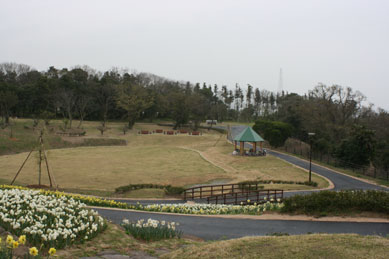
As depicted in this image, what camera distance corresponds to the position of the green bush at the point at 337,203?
46.5 feet

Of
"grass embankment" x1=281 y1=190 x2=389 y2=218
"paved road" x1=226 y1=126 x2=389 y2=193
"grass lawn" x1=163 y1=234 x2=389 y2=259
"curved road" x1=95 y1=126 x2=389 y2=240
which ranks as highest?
"grass lawn" x1=163 y1=234 x2=389 y2=259

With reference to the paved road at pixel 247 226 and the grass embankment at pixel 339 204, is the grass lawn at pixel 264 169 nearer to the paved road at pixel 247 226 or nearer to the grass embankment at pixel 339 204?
the grass embankment at pixel 339 204

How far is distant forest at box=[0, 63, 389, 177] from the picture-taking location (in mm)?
39000

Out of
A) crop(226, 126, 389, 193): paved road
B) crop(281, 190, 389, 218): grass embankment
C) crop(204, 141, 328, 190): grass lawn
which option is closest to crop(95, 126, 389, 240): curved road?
crop(281, 190, 389, 218): grass embankment

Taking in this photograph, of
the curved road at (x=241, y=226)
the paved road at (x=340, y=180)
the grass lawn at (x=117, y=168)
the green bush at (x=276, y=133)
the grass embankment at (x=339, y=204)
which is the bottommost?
the grass lawn at (x=117, y=168)

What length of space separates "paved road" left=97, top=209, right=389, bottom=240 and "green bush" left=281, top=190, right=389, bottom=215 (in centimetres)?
108

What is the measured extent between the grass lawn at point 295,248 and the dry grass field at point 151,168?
1575 cm

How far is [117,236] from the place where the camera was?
9.04m

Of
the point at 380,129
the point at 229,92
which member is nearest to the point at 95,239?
the point at 380,129

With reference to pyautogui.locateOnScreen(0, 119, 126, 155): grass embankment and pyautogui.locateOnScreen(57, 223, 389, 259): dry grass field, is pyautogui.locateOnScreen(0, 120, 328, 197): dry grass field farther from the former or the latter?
pyautogui.locateOnScreen(57, 223, 389, 259): dry grass field

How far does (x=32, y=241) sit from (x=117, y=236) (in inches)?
91.4

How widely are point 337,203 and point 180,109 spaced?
190 feet

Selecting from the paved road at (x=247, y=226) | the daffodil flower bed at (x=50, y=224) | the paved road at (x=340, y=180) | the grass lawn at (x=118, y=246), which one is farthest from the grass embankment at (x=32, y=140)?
the grass lawn at (x=118, y=246)

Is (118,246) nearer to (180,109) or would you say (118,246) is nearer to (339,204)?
(339,204)
